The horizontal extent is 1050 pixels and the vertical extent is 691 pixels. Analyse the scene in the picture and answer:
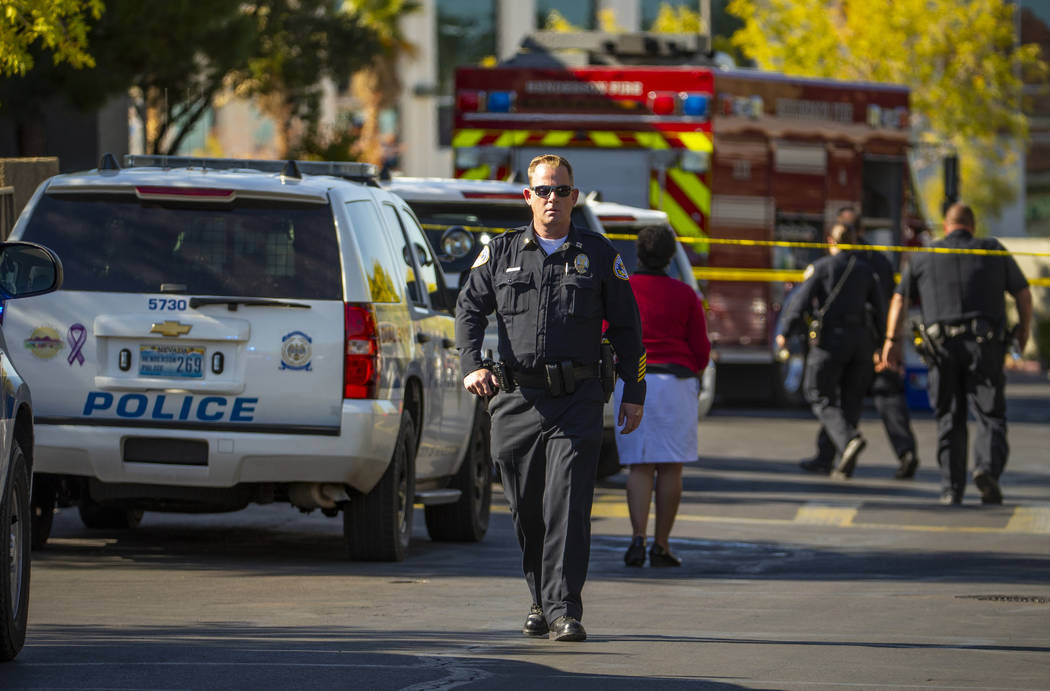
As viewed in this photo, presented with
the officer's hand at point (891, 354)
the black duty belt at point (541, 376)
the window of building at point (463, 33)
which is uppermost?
the window of building at point (463, 33)

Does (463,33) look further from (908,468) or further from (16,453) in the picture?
(16,453)

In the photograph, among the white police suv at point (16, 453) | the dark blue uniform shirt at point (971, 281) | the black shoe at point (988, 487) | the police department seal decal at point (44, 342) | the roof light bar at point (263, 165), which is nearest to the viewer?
→ the white police suv at point (16, 453)

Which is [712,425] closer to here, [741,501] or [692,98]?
[692,98]

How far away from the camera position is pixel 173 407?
32.1ft

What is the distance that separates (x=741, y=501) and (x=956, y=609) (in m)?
5.47

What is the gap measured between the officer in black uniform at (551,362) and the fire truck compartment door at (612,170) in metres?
12.1

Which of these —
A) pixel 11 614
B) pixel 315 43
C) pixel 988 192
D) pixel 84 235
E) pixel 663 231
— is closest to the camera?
pixel 11 614

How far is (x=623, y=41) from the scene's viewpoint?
859 inches

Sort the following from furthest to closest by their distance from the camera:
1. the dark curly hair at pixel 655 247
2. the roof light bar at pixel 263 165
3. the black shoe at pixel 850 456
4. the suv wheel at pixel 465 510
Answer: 1. the black shoe at pixel 850 456
2. the suv wheel at pixel 465 510
3. the roof light bar at pixel 263 165
4. the dark curly hair at pixel 655 247

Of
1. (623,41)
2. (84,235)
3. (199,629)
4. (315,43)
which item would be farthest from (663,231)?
(315,43)

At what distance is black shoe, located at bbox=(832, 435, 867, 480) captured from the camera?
1645 cm

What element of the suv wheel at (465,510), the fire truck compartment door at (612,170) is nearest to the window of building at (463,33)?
the fire truck compartment door at (612,170)

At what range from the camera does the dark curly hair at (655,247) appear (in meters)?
10.8

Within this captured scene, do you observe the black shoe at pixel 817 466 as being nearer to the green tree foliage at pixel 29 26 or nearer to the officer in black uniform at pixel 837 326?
the officer in black uniform at pixel 837 326
